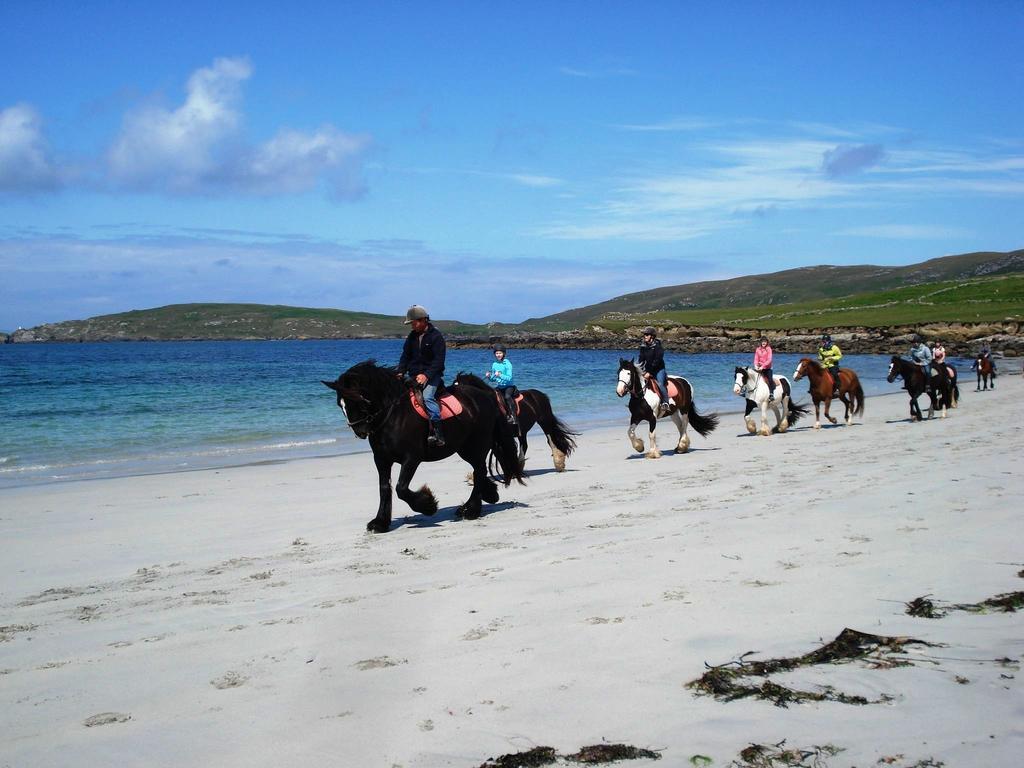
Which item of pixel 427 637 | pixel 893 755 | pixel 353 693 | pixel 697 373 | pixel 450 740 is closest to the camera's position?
pixel 893 755

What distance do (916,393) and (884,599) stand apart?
16780 millimetres

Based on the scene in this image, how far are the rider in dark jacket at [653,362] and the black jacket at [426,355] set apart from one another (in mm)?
6554

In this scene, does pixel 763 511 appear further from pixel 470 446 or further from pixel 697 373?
pixel 697 373

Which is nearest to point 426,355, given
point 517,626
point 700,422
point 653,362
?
point 517,626

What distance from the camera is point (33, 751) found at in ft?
12.9

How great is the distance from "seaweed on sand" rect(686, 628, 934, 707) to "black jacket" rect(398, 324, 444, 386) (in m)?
5.78

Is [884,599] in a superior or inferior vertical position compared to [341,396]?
inferior

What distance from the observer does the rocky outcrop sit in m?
64.1

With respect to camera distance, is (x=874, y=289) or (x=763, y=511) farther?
(x=874, y=289)

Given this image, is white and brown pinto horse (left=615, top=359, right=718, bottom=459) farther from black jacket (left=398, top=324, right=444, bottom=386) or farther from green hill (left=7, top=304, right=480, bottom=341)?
green hill (left=7, top=304, right=480, bottom=341)

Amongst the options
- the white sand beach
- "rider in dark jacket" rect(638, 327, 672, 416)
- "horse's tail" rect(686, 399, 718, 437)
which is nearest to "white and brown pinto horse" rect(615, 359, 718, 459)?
"horse's tail" rect(686, 399, 718, 437)

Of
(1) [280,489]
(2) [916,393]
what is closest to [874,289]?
(2) [916,393]

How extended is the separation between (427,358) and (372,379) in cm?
75

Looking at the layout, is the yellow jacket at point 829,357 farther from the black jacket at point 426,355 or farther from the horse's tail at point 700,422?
the black jacket at point 426,355
